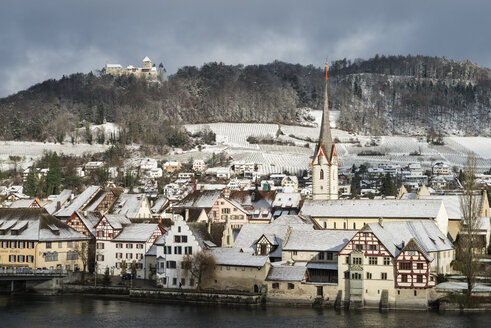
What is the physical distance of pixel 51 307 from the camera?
5603cm

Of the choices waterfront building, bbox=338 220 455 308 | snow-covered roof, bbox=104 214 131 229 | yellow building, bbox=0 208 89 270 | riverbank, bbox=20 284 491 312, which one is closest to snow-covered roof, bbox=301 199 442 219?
waterfront building, bbox=338 220 455 308

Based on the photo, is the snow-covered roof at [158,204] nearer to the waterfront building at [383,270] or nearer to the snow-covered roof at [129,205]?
the snow-covered roof at [129,205]

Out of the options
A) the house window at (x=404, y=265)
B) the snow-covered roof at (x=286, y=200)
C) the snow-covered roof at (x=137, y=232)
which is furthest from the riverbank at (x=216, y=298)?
the snow-covered roof at (x=286, y=200)

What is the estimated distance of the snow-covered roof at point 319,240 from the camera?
2315 inches

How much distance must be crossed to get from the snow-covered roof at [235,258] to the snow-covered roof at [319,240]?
3260mm

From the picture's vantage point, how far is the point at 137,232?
224 feet

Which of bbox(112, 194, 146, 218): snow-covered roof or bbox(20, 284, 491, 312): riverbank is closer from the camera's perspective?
bbox(20, 284, 491, 312): riverbank

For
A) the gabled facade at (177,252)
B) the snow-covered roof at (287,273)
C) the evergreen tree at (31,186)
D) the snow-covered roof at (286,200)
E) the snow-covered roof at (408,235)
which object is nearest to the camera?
the snow-covered roof at (408,235)

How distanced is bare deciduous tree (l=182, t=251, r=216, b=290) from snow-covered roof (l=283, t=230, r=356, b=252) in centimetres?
598

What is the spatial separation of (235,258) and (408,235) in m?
13.0

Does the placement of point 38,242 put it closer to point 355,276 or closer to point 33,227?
point 33,227

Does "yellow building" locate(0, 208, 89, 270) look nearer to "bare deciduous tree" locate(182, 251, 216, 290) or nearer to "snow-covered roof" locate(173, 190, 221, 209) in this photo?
"bare deciduous tree" locate(182, 251, 216, 290)

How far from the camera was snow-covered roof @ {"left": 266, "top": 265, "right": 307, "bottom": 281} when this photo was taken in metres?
55.6

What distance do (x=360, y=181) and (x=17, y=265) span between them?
105384mm
